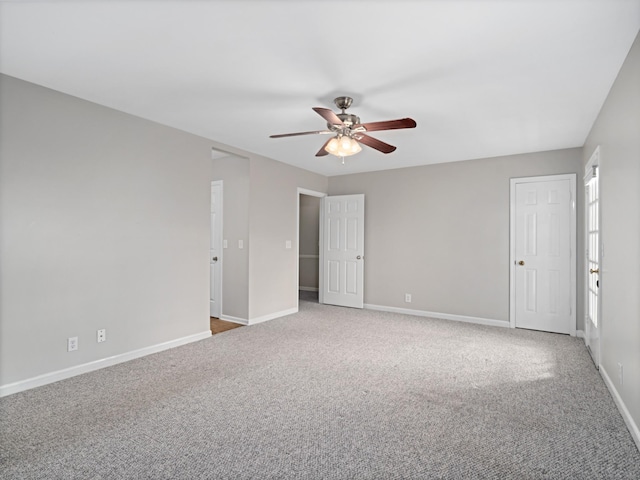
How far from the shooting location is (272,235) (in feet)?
18.0

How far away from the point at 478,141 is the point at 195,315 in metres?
4.03

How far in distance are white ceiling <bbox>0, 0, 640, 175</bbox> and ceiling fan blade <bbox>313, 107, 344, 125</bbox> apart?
0.84 feet

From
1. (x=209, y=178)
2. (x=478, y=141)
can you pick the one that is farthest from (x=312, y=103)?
(x=478, y=141)

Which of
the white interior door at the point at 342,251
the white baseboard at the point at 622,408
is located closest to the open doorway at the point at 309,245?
the white interior door at the point at 342,251

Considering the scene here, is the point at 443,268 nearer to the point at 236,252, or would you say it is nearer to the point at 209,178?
the point at 236,252

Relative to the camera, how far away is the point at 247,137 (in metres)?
4.38

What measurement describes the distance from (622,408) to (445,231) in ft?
11.0

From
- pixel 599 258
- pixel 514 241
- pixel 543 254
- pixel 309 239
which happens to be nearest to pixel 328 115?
pixel 599 258

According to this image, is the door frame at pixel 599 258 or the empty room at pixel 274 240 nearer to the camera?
the empty room at pixel 274 240

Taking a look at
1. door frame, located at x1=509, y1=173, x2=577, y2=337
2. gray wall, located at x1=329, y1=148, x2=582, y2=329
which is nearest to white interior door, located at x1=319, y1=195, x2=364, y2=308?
gray wall, located at x1=329, y1=148, x2=582, y2=329

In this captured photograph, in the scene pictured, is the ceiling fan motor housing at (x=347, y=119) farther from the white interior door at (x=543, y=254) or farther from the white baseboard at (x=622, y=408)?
the white interior door at (x=543, y=254)

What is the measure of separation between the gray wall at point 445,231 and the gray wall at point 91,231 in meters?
3.02

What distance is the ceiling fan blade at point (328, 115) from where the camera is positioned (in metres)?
2.67

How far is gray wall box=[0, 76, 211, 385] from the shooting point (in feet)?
9.30
